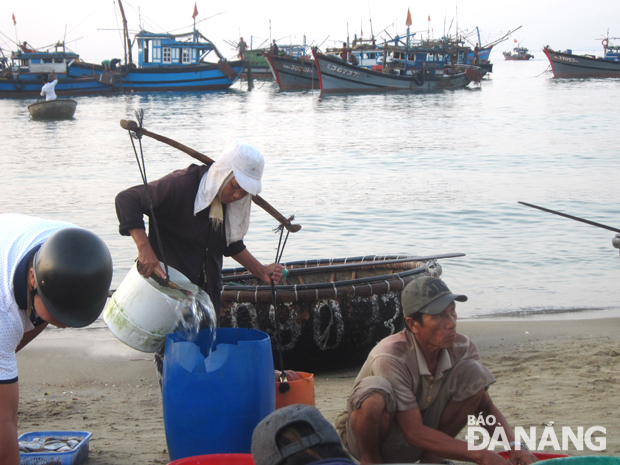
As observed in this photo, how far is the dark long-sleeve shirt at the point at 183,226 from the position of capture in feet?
9.82

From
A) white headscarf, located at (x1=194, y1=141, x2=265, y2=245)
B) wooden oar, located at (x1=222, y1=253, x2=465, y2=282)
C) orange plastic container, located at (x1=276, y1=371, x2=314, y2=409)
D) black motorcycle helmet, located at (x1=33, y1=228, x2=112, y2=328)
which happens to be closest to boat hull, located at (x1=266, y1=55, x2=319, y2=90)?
wooden oar, located at (x1=222, y1=253, x2=465, y2=282)

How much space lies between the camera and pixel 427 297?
263 centimetres

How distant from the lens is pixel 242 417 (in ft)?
8.54

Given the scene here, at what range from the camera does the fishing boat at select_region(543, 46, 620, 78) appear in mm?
53594

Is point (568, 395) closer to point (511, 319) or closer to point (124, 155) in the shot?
point (511, 319)

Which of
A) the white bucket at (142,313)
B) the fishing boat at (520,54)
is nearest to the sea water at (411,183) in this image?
the white bucket at (142,313)

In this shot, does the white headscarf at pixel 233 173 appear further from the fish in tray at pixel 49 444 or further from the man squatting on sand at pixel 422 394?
the fish in tray at pixel 49 444

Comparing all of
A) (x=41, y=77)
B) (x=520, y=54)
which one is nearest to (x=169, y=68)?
(x=41, y=77)

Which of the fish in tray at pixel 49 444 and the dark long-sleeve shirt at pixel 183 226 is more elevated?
the dark long-sleeve shirt at pixel 183 226

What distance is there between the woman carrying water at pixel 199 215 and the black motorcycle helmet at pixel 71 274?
35.3 inches

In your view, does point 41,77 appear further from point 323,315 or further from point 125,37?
point 323,315

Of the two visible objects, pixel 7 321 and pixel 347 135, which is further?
pixel 347 135

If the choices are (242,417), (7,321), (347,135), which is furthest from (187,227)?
(347,135)

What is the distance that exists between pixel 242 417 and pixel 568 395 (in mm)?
2067
